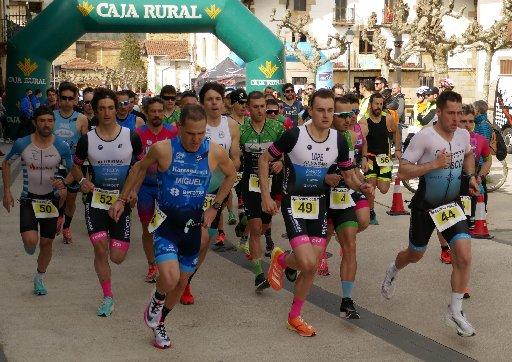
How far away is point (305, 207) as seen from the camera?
6215 mm

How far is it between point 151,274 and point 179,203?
7.68 ft

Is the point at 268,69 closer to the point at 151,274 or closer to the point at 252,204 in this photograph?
the point at 252,204

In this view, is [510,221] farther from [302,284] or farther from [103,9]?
[103,9]

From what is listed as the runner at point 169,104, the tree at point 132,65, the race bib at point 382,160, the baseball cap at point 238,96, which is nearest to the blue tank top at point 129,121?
the runner at point 169,104

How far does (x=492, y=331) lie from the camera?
6.11 metres

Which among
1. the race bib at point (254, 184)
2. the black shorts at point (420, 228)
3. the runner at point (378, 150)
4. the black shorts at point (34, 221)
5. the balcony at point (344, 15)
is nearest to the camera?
the black shorts at point (420, 228)

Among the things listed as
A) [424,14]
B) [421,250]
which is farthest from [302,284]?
[424,14]

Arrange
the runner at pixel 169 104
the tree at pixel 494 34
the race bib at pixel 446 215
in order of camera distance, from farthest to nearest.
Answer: the tree at pixel 494 34 → the runner at pixel 169 104 → the race bib at pixel 446 215

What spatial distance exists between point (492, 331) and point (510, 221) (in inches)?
215

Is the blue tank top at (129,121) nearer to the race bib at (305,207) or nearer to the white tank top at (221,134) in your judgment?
the white tank top at (221,134)

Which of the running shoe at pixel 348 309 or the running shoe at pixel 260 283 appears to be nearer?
the running shoe at pixel 348 309

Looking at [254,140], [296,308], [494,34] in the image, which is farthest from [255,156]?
[494,34]

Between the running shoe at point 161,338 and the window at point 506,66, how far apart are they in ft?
138

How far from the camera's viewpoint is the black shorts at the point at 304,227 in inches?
240
